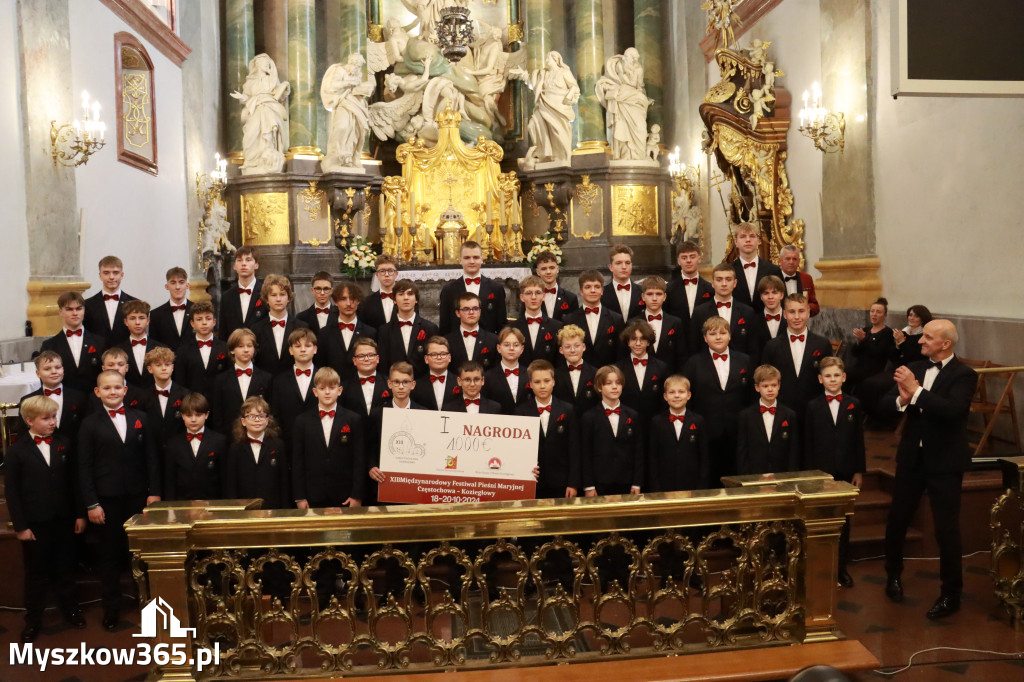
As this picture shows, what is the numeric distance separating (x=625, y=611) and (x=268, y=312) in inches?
128

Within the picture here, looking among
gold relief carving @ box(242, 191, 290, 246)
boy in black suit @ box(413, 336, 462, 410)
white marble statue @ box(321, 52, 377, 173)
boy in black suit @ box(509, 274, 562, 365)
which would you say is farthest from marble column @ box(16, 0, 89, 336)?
boy in black suit @ box(509, 274, 562, 365)

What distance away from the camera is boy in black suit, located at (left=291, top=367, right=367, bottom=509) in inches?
189

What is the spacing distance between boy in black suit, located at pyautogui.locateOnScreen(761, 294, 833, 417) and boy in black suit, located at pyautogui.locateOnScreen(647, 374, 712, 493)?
81cm

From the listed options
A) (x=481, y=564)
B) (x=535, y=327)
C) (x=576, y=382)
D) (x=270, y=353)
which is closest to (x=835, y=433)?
(x=576, y=382)

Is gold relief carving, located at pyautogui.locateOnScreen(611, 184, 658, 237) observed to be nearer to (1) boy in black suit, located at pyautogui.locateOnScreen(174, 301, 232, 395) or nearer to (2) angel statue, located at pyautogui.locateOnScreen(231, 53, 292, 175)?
(2) angel statue, located at pyautogui.locateOnScreen(231, 53, 292, 175)

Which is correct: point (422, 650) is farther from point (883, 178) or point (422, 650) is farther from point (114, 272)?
point (883, 178)

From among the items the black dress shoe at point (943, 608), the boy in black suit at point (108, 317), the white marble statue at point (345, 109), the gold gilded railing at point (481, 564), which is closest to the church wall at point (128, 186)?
the white marble statue at point (345, 109)

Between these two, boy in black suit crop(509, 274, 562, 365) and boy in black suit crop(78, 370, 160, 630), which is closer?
boy in black suit crop(78, 370, 160, 630)

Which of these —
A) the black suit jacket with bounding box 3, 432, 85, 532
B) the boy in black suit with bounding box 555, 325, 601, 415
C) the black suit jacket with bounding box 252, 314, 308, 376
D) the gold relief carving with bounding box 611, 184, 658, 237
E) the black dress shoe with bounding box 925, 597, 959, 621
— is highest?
the gold relief carving with bounding box 611, 184, 658, 237

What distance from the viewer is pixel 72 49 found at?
9.68 metres

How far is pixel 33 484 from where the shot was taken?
4770 mm

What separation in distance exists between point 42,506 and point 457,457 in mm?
2408

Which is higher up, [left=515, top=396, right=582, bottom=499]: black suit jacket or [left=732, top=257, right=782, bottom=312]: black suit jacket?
[left=732, top=257, right=782, bottom=312]: black suit jacket

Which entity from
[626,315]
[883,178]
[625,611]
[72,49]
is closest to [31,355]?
[72,49]
